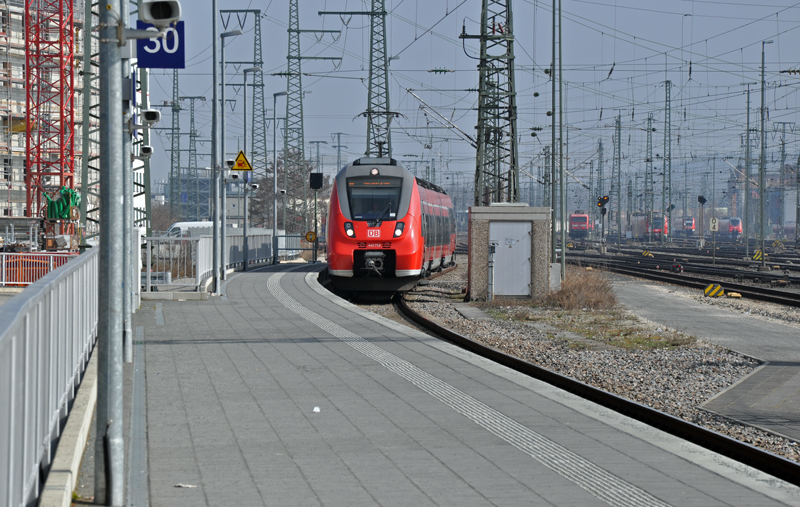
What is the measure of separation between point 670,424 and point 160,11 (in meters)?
6.20

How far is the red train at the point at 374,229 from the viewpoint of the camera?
22.7 meters

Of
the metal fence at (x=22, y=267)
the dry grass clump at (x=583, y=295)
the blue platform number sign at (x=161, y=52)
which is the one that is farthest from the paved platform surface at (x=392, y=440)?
the metal fence at (x=22, y=267)

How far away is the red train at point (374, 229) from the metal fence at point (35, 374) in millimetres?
14423

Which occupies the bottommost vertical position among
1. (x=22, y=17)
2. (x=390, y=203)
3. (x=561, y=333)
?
(x=561, y=333)

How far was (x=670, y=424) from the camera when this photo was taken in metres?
8.79

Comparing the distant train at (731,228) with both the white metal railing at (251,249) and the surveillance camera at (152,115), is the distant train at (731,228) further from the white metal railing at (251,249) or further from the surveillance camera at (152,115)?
the surveillance camera at (152,115)

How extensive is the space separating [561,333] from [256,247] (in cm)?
2252

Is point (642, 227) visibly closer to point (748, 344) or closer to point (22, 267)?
point (22, 267)

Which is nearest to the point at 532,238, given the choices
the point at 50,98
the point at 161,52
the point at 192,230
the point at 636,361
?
the point at 636,361

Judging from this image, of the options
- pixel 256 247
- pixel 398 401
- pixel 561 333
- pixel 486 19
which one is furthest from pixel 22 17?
pixel 398 401

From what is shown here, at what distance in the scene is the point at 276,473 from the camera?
6.04 meters

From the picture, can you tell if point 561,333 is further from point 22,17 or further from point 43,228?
point 22,17

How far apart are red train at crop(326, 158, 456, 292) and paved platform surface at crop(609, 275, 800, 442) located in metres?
5.71

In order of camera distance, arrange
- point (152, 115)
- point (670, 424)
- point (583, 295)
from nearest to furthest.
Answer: point (670, 424) → point (152, 115) → point (583, 295)
